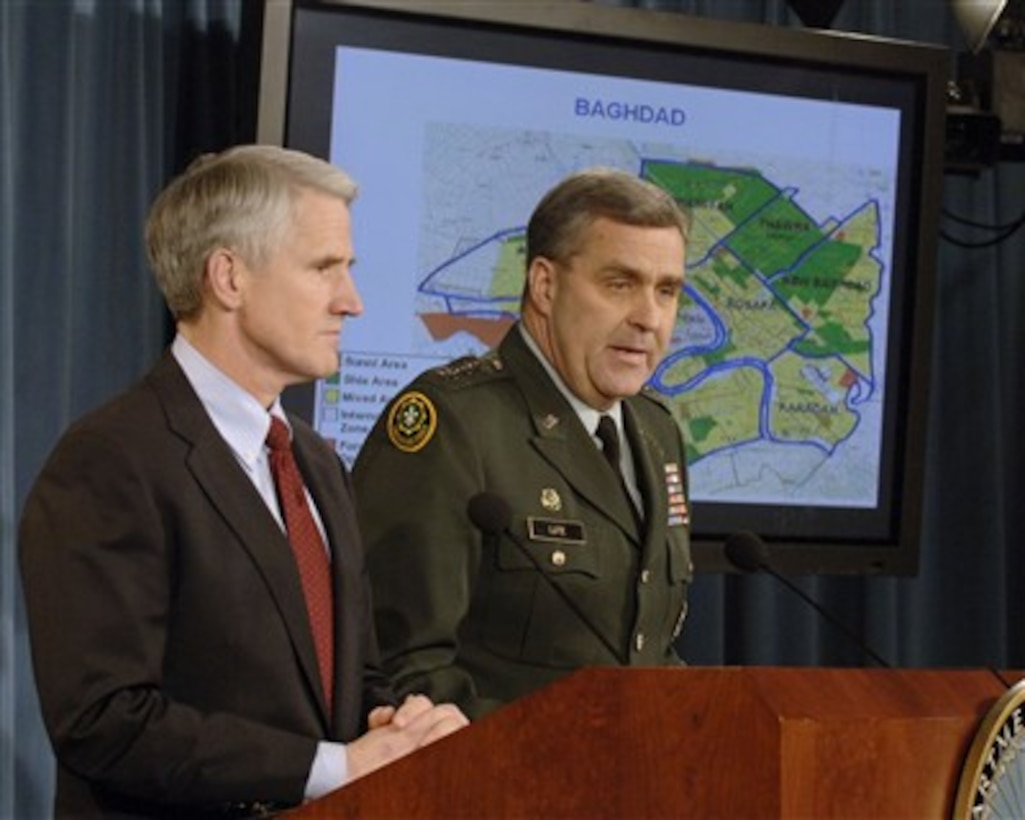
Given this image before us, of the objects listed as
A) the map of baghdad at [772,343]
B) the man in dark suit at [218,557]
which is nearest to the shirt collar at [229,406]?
the man in dark suit at [218,557]

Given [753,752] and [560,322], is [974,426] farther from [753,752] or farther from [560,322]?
[753,752]

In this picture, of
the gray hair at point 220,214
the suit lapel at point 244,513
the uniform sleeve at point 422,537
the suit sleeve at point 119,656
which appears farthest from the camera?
the uniform sleeve at point 422,537

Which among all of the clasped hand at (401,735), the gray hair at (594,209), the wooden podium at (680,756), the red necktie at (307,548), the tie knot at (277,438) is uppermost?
the gray hair at (594,209)

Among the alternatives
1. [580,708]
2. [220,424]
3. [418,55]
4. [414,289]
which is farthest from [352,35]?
[580,708]

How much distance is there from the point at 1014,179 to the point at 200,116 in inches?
84.8

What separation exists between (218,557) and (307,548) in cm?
17

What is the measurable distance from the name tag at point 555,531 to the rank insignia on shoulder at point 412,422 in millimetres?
183

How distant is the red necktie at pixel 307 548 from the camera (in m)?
2.41

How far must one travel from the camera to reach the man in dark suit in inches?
85.4

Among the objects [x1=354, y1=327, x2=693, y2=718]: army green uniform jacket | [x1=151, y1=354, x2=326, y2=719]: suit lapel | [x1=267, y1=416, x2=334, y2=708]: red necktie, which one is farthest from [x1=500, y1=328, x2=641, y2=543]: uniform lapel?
[x1=151, y1=354, x2=326, y2=719]: suit lapel

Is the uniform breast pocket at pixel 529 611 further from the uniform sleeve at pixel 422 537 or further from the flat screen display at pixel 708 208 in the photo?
the flat screen display at pixel 708 208

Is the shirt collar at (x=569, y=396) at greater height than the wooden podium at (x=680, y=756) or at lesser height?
greater

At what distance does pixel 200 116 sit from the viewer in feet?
14.5

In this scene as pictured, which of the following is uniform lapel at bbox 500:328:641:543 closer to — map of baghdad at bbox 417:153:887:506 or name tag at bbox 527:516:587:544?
name tag at bbox 527:516:587:544
